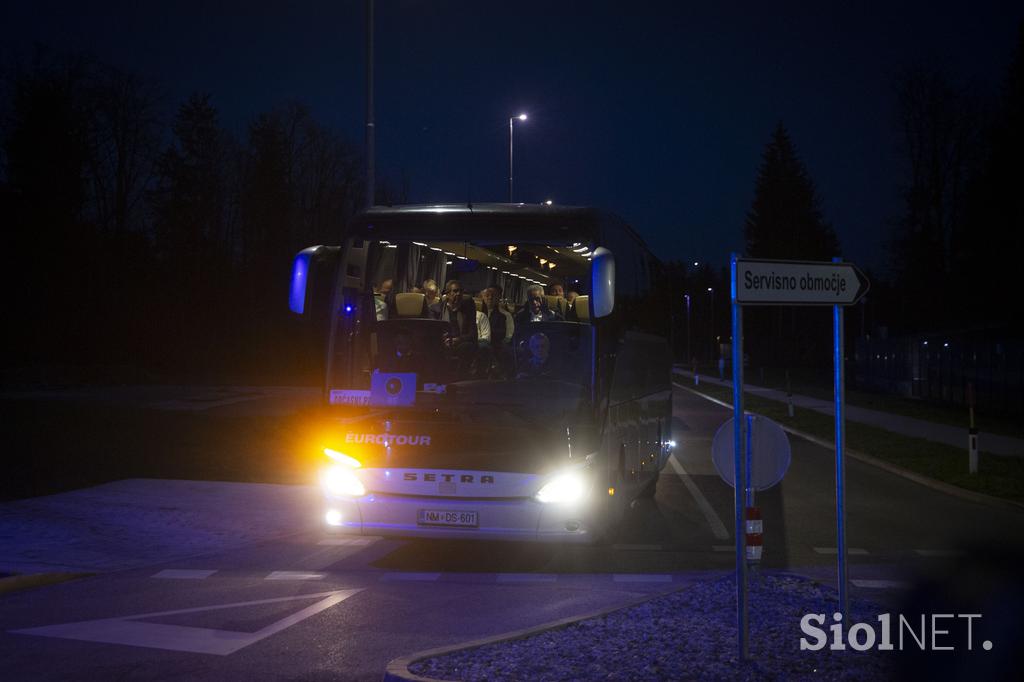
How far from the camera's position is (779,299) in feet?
21.6

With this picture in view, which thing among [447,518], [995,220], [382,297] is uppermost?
[995,220]

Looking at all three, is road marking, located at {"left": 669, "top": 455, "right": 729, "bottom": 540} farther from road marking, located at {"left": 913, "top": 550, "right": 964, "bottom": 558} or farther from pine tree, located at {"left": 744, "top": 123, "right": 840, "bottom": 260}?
pine tree, located at {"left": 744, "top": 123, "right": 840, "bottom": 260}

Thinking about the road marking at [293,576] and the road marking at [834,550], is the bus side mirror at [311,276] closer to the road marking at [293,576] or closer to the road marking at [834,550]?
the road marking at [293,576]

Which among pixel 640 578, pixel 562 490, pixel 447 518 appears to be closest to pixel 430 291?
pixel 447 518

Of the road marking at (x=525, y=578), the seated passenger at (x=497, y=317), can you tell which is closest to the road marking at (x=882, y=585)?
the road marking at (x=525, y=578)

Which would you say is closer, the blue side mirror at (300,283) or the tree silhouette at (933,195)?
A: the blue side mirror at (300,283)

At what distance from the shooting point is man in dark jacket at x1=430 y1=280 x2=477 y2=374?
10711 millimetres

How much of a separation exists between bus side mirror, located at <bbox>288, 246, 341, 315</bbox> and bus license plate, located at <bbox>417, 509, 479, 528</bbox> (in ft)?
7.17

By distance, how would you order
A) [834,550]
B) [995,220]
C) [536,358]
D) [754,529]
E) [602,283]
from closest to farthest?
[754,529] → [602,283] → [536,358] → [834,550] → [995,220]

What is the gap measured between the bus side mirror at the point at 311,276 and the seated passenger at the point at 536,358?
1987 mm

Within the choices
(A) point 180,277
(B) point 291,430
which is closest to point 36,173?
(A) point 180,277

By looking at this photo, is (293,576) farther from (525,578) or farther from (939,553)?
(939,553)

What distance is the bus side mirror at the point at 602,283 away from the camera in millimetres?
9664
